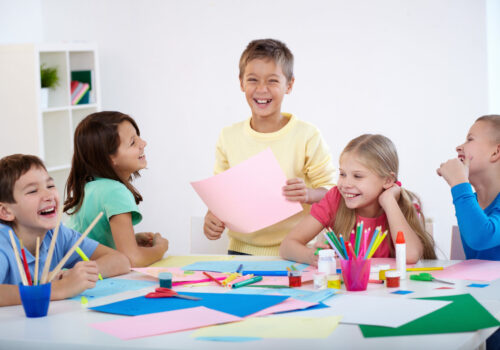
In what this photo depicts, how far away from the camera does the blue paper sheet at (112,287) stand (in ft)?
5.42

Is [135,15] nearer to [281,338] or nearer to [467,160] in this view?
[467,160]

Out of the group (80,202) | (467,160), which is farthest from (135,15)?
(467,160)

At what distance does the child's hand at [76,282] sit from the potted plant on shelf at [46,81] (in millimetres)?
2886

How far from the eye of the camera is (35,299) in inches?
56.6

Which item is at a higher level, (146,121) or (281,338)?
(146,121)

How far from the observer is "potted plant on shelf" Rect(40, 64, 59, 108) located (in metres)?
4.31

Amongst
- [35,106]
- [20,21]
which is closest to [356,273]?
[35,106]

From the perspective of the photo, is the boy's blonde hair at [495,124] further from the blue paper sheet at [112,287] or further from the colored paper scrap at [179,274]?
the blue paper sheet at [112,287]

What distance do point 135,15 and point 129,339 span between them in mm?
4011

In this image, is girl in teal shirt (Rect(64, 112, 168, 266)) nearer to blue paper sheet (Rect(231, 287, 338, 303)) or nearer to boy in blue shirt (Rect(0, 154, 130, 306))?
boy in blue shirt (Rect(0, 154, 130, 306))

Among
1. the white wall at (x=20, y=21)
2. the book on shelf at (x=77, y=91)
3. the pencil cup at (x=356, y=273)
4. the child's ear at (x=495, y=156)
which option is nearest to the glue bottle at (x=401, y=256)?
the pencil cup at (x=356, y=273)

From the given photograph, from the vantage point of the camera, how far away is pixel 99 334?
129 centimetres

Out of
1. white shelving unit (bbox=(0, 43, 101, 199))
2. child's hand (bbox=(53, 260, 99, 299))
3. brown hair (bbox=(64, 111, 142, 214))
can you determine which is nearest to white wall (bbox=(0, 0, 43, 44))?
white shelving unit (bbox=(0, 43, 101, 199))

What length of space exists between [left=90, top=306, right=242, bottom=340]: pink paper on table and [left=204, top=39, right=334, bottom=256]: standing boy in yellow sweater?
952mm
